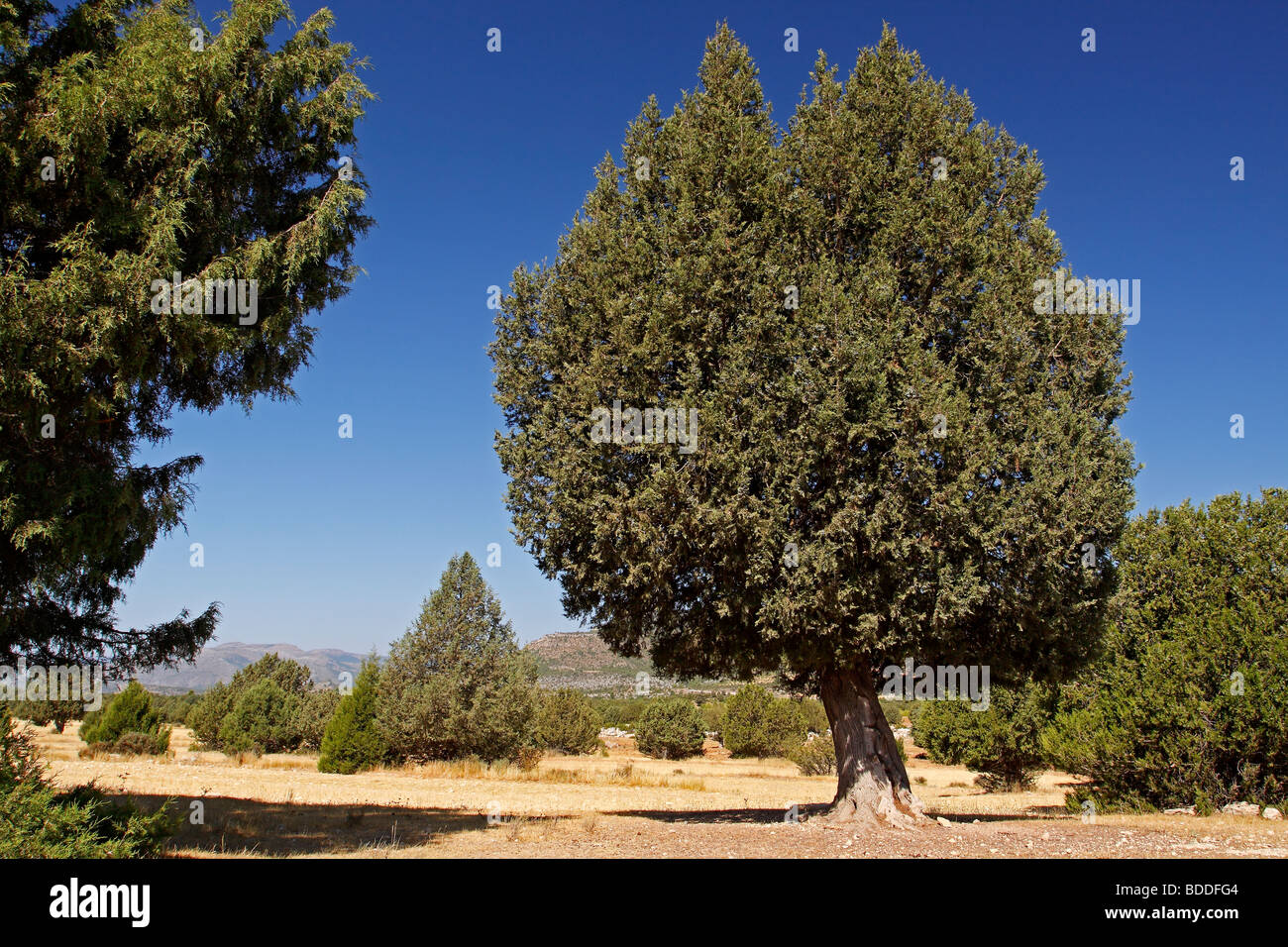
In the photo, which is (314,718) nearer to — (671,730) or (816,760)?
(671,730)

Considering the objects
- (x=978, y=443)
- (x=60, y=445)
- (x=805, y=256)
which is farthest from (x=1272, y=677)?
(x=60, y=445)

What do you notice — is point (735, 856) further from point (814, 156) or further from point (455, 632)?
point (455, 632)

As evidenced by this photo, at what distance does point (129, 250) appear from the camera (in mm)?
8742

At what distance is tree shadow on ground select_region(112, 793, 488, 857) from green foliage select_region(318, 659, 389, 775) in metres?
13.7

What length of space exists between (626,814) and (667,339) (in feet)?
35.4

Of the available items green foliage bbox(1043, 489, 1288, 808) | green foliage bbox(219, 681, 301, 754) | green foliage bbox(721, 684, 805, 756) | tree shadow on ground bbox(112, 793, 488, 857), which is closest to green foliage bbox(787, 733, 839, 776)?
green foliage bbox(721, 684, 805, 756)

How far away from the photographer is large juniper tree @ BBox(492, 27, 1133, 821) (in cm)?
1066

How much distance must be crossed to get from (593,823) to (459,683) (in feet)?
65.9

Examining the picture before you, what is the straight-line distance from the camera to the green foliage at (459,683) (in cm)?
3102

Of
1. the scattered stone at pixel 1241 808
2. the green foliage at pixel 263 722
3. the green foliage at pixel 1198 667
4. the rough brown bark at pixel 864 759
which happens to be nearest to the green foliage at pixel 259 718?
the green foliage at pixel 263 722

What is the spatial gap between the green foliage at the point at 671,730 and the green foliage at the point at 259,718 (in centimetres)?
2130

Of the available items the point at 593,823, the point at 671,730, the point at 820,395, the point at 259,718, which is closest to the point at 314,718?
the point at 259,718

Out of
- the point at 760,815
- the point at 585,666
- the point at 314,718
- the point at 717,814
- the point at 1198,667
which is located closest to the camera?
the point at 1198,667

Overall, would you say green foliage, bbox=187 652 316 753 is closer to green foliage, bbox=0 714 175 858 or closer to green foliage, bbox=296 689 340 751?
green foliage, bbox=296 689 340 751
